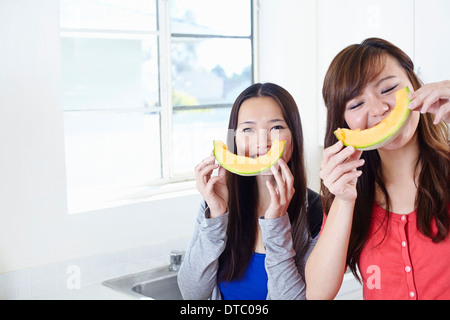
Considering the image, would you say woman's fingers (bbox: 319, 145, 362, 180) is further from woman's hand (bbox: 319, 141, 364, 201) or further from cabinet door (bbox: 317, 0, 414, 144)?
cabinet door (bbox: 317, 0, 414, 144)


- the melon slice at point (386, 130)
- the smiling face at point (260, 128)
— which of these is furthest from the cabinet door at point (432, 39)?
the melon slice at point (386, 130)

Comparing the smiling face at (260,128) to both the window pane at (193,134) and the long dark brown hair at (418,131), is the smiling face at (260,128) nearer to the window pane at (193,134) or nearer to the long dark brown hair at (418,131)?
the long dark brown hair at (418,131)

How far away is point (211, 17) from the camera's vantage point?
320 centimetres

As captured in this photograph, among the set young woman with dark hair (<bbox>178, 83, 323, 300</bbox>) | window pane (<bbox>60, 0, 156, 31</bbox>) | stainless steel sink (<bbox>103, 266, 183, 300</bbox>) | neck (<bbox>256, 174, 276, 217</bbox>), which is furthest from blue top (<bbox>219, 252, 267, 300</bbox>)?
window pane (<bbox>60, 0, 156, 31</bbox>)

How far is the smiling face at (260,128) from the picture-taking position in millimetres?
1495

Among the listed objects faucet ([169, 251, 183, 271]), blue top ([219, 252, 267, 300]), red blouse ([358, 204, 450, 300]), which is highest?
red blouse ([358, 204, 450, 300])

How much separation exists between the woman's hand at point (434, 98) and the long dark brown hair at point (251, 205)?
511mm

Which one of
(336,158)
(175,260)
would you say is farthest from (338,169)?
(175,260)

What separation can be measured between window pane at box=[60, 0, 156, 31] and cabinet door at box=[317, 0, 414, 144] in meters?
Answer: 0.99

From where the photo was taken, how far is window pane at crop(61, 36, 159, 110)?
2.66 meters

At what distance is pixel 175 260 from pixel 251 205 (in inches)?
39.9
